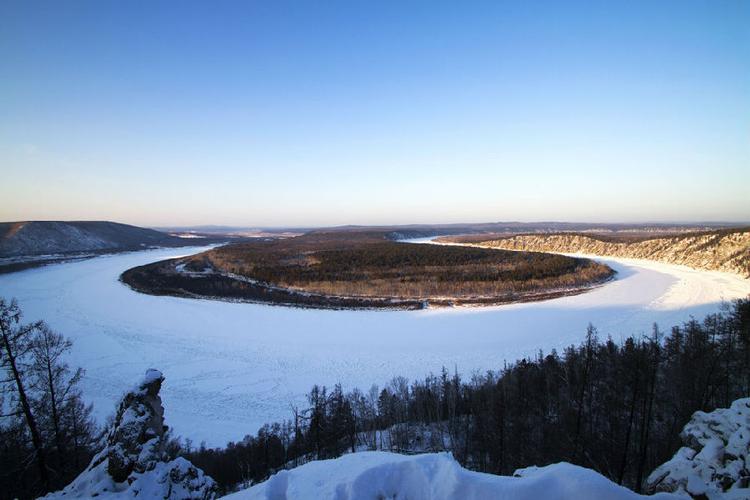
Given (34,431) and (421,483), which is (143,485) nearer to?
(34,431)

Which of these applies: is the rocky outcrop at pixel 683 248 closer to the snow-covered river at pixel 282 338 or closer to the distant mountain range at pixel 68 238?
the snow-covered river at pixel 282 338

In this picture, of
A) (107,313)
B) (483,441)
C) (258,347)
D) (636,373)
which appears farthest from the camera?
(107,313)

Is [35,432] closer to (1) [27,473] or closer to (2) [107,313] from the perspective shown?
(1) [27,473]

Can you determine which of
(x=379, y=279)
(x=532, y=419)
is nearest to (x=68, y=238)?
(x=379, y=279)

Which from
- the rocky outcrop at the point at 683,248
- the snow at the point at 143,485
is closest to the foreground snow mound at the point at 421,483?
the snow at the point at 143,485

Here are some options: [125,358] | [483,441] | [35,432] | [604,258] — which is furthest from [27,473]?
[604,258]

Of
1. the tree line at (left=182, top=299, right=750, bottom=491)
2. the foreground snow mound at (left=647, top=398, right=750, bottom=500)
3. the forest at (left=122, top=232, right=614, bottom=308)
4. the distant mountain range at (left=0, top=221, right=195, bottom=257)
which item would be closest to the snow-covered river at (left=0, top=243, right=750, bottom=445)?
the tree line at (left=182, top=299, right=750, bottom=491)
